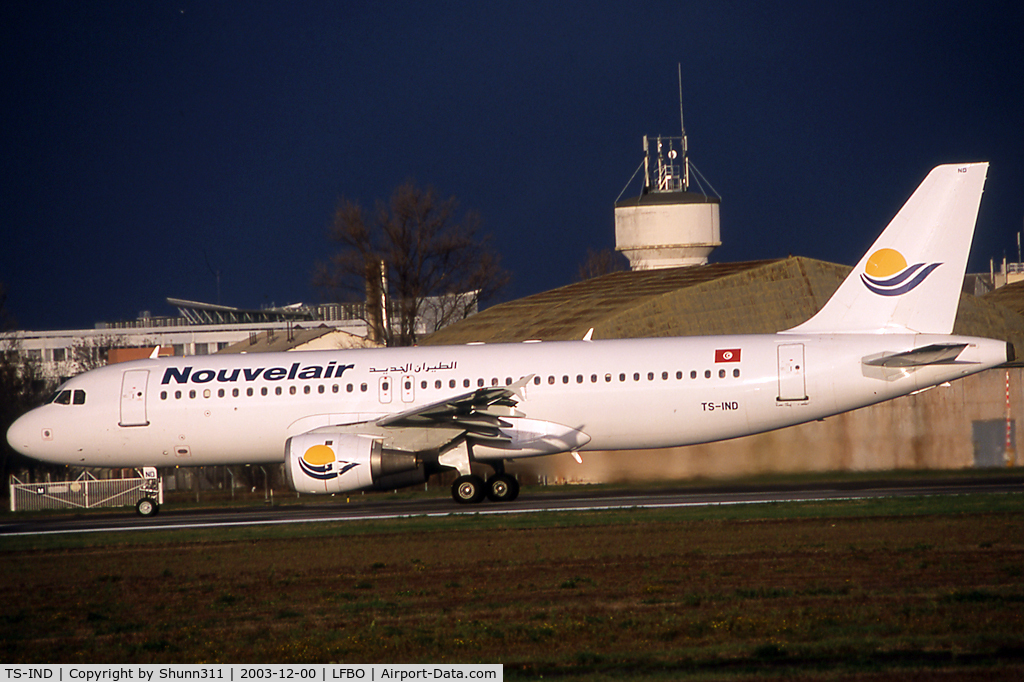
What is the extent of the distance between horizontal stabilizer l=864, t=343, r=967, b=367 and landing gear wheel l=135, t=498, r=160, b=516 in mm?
15307

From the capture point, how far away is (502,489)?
22062mm

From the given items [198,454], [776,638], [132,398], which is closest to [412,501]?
[198,454]

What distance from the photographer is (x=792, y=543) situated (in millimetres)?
14031

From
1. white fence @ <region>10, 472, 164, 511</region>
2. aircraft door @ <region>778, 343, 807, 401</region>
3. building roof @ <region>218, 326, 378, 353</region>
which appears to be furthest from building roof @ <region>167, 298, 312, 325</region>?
aircraft door @ <region>778, 343, 807, 401</region>

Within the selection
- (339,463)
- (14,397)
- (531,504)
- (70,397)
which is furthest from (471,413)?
(14,397)

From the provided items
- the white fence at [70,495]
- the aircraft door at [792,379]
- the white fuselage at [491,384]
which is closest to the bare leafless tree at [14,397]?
the white fence at [70,495]

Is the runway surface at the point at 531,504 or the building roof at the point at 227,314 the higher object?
the building roof at the point at 227,314

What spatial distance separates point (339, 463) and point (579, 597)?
10418 millimetres

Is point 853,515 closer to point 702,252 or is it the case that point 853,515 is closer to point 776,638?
point 776,638

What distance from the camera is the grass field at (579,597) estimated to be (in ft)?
27.9

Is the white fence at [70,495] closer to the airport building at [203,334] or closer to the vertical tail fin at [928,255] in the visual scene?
the vertical tail fin at [928,255]

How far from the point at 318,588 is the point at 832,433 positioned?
1616cm

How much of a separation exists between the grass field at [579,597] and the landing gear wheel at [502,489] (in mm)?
4194

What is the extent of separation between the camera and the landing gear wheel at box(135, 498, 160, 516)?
23.8 meters
